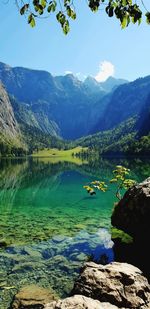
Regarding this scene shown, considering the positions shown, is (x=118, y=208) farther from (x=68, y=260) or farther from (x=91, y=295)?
(x=91, y=295)

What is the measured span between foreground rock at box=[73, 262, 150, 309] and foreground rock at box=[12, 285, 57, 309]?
531cm

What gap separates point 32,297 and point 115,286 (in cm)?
742

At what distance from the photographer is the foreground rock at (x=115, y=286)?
963 cm

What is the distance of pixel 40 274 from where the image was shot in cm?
2008

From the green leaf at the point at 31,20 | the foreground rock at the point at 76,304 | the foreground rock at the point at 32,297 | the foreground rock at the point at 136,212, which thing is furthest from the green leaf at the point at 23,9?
the foreground rock at the point at 136,212

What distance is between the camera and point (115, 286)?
33.9 ft

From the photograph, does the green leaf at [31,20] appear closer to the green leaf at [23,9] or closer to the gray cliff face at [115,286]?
the green leaf at [23,9]

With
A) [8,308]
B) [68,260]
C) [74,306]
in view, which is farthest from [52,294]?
[74,306]

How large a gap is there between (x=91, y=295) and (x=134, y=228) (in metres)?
13.6

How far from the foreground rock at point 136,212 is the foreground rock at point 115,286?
33.4 feet

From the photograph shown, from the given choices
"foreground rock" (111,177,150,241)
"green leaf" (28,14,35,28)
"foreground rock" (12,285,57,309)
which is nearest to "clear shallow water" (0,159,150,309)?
"foreground rock" (12,285,57,309)

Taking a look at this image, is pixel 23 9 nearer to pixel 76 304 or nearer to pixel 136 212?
pixel 76 304

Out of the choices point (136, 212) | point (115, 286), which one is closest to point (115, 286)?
point (115, 286)

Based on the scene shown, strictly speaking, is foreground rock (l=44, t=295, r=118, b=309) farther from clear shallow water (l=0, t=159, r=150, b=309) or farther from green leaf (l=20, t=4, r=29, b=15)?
clear shallow water (l=0, t=159, r=150, b=309)
